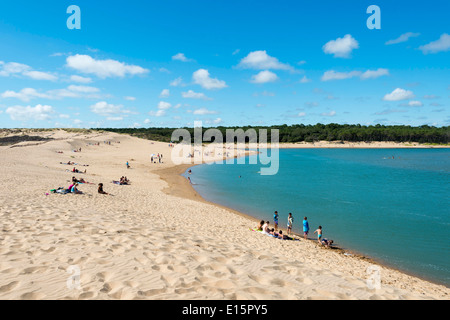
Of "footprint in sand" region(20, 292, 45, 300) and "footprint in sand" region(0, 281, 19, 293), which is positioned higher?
"footprint in sand" region(0, 281, 19, 293)

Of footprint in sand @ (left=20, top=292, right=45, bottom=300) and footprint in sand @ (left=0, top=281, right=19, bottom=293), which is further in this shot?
footprint in sand @ (left=0, top=281, right=19, bottom=293)

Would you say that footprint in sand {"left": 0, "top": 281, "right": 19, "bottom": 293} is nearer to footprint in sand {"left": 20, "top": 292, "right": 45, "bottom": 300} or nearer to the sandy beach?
the sandy beach

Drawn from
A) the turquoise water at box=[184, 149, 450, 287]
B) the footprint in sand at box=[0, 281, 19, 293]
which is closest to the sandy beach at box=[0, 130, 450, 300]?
the footprint in sand at box=[0, 281, 19, 293]

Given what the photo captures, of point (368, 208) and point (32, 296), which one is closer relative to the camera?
point (32, 296)

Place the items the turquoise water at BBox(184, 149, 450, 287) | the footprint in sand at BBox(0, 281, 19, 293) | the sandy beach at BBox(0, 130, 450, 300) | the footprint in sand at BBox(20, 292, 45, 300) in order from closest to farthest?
the footprint in sand at BBox(20, 292, 45, 300), the footprint in sand at BBox(0, 281, 19, 293), the sandy beach at BBox(0, 130, 450, 300), the turquoise water at BBox(184, 149, 450, 287)

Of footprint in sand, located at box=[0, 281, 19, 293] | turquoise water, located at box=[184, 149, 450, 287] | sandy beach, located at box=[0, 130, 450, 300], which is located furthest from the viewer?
turquoise water, located at box=[184, 149, 450, 287]

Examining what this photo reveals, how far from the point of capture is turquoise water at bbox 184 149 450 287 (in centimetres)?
1446

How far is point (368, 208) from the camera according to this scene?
24422mm

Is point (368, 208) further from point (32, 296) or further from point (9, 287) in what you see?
point (9, 287)

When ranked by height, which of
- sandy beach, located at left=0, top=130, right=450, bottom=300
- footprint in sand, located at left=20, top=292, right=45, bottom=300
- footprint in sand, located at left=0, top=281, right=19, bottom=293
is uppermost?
footprint in sand, located at left=0, top=281, right=19, bottom=293

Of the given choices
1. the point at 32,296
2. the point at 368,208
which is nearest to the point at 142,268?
the point at 32,296

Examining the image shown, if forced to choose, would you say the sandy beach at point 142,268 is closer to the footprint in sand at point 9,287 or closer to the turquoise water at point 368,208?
the footprint in sand at point 9,287

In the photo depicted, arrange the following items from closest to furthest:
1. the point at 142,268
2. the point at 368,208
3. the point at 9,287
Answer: the point at 9,287, the point at 142,268, the point at 368,208
